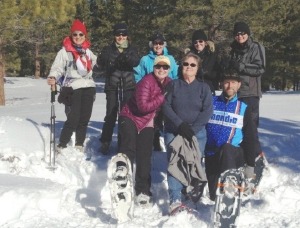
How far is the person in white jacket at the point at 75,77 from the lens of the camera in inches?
253

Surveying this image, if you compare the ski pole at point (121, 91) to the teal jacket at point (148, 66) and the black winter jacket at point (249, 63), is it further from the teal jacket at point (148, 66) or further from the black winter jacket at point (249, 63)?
the black winter jacket at point (249, 63)

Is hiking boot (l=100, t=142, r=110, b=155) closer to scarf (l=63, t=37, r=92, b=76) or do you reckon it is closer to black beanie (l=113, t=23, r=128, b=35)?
scarf (l=63, t=37, r=92, b=76)

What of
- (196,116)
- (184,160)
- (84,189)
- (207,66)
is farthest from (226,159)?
(84,189)

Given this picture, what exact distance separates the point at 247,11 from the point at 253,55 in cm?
1814

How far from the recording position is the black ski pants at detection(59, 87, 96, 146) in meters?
6.56

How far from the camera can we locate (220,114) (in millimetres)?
4879

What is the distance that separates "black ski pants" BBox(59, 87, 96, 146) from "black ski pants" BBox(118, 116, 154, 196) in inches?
66.1

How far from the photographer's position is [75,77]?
21.4ft

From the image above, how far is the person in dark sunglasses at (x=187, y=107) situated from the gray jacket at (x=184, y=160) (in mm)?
46

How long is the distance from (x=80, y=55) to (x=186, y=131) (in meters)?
2.54

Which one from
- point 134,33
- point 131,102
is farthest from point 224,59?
point 134,33

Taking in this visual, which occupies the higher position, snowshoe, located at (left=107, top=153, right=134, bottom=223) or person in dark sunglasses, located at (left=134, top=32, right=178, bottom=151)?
person in dark sunglasses, located at (left=134, top=32, right=178, bottom=151)

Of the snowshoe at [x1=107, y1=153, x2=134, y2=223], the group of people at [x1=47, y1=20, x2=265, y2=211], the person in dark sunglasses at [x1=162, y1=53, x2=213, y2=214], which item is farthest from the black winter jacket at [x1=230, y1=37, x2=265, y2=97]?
the snowshoe at [x1=107, y1=153, x2=134, y2=223]

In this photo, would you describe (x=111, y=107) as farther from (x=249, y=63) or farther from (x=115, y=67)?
(x=249, y=63)
